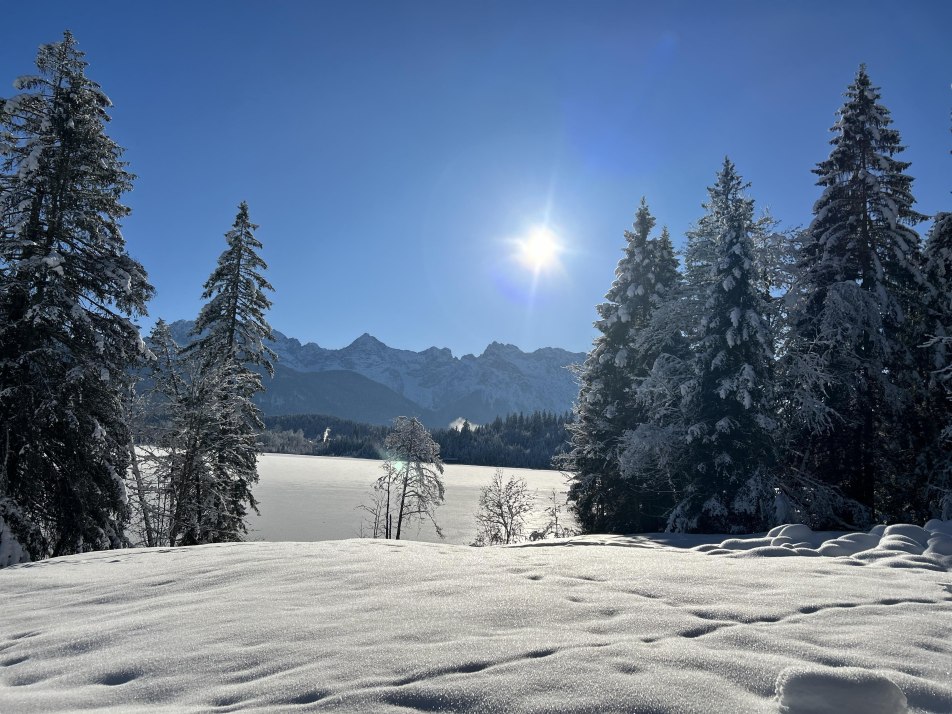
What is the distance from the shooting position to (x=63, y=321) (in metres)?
12.5

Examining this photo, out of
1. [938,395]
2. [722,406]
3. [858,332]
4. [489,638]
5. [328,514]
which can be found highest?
[858,332]

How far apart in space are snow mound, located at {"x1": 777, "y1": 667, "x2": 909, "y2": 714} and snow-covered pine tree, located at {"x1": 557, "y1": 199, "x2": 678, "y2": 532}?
58.4ft

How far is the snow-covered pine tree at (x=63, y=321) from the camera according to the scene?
11.8 meters

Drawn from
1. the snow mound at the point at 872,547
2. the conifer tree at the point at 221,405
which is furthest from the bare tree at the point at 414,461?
the snow mound at the point at 872,547

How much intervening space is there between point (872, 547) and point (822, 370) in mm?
9885

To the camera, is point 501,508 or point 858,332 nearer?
point 858,332

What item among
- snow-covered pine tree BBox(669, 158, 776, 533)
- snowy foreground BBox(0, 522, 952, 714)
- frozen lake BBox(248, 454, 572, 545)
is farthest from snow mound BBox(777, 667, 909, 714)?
frozen lake BBox(248, 454, 572, 545)

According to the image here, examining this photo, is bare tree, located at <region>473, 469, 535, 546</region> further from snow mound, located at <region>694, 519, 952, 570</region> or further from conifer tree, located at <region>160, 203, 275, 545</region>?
snow mound, located at <region>694, 519, 952, 570</region>

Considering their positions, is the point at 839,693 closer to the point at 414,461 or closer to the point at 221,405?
the point at 221,405

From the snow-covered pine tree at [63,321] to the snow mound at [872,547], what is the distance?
13.6 m

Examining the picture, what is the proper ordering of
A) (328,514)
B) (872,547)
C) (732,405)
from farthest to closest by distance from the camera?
(328,514)
(732,405)
(872,547)

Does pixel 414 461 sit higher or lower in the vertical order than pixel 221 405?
lower

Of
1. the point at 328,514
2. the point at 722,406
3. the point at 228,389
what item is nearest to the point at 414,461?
the point at 228,389

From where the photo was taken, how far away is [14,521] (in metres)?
11.4
